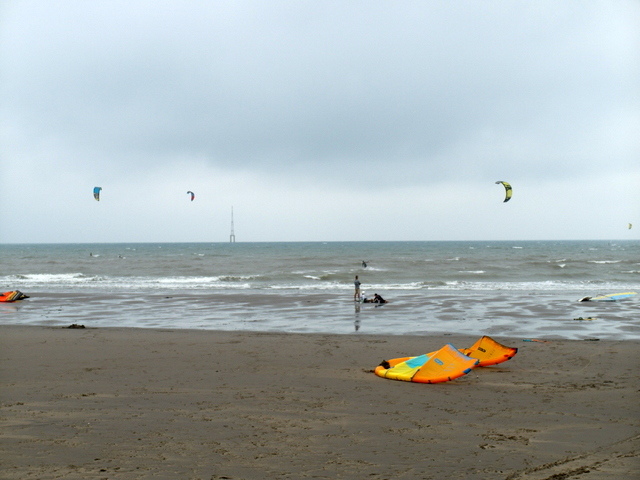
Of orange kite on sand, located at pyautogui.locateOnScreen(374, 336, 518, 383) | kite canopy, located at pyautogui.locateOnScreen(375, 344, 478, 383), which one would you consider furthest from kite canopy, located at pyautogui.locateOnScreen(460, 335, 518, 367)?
kite canopy, located at pyautogui.locateOnScreen(375, 344, 478, 383)

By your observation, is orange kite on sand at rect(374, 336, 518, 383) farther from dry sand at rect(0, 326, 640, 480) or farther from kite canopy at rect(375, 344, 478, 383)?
dry sand at rect(0, 326, 640, 480)

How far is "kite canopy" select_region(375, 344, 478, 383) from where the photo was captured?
26.8 ft

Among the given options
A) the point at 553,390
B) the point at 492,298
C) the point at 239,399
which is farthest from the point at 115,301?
the point at 553,390

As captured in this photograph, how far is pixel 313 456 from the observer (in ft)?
16.9

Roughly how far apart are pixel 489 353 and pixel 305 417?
4.30 m

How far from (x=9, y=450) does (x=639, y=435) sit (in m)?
6.27

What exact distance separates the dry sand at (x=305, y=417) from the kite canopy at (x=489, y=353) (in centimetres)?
15

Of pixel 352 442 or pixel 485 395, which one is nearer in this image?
pixel 352 442

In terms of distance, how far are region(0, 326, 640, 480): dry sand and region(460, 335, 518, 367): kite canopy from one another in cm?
15

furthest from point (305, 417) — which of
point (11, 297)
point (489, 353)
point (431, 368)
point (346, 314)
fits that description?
point (11, 297)

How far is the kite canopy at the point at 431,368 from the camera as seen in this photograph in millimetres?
8156

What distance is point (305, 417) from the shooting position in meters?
6.39

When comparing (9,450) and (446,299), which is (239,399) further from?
(446,299)

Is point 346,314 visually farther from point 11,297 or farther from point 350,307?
point 11,297
